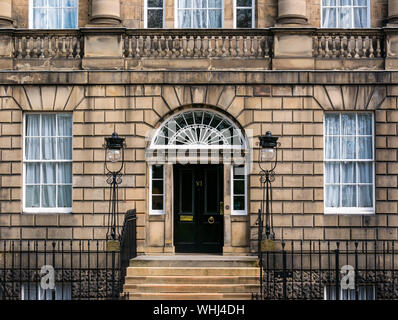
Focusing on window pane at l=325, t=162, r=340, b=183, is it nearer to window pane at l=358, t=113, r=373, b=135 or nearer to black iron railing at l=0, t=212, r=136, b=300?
window pane at l=358, t=113, r=373, b=135

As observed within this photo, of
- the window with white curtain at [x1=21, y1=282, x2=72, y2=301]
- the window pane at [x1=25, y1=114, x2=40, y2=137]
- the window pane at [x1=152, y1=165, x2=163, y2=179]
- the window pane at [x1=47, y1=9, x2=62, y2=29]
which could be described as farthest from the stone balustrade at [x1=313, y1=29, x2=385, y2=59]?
the window with white curtain at [x1=21, y1=282, x2=72, y2=301]

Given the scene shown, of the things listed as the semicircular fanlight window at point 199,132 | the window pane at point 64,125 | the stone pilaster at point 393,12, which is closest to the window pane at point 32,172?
the window pane at point 64,125

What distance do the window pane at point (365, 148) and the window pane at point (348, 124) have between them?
294 millimetres

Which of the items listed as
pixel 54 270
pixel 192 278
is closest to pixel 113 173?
pixel 54 270

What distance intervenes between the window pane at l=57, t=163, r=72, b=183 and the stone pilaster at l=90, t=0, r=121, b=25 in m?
3.79

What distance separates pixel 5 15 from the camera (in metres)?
18.1

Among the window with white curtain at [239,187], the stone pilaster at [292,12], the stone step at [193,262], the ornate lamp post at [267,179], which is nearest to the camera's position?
the stone step at [193,262]

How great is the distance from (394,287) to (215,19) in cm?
833

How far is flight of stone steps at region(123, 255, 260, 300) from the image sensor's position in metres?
15.4

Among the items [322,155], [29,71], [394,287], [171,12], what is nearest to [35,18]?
[29,71]

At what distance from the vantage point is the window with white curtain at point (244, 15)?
18477 millimetres

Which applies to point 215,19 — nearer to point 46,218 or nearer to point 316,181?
point 316,181

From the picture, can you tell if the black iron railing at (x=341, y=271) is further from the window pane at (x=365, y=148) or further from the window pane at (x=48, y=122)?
the window pane at (x=48, y=122)

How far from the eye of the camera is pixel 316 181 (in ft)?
58.1
